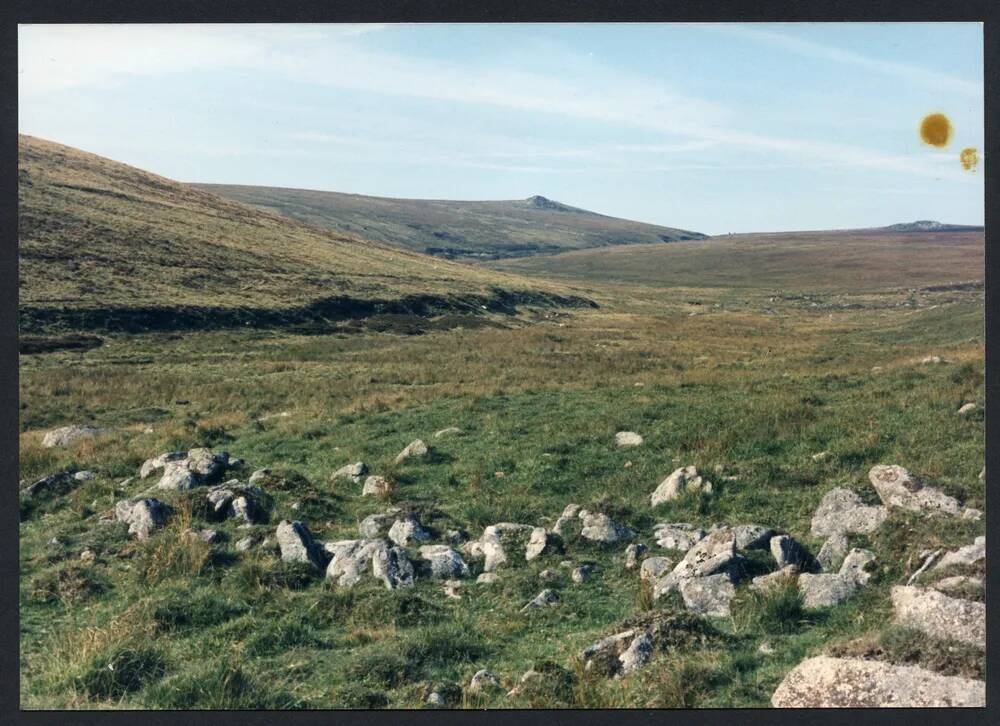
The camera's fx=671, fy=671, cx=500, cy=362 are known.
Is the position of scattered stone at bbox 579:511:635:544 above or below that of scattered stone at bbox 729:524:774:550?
below

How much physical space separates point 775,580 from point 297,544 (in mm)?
6022

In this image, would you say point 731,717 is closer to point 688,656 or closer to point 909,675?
point 688,656

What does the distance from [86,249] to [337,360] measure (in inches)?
868

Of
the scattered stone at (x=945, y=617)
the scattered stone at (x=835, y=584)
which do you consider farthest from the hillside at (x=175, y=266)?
the scattered stone at (x=945, y=617)

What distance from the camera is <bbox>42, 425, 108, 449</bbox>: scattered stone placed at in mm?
15812

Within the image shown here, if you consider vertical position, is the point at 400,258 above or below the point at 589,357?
above

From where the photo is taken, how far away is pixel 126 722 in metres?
6.14

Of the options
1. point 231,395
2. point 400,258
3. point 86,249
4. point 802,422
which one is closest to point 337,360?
point 231,395

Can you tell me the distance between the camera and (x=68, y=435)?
635 inches

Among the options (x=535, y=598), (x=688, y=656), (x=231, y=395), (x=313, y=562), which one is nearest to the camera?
(x=688, y=656)

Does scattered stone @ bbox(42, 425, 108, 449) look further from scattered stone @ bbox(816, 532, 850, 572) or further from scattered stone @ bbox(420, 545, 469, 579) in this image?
scattered stone @ bbox(816, 532, 850, 572)

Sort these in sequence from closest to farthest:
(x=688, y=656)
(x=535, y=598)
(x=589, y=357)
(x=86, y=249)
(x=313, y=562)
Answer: (x=688, y=656) < (x=535, y=598) < (x=313, y=562) < (x=589, y=357) < (x=86, y=249)

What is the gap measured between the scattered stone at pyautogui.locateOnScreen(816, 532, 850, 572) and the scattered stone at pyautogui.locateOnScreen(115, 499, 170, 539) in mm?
9057

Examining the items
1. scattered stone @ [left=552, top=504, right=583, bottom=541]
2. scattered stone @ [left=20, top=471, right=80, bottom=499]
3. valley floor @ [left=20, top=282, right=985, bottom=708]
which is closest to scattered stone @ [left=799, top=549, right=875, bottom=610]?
valley floor @ [left=20, top=282, right=985, bottom=708]
